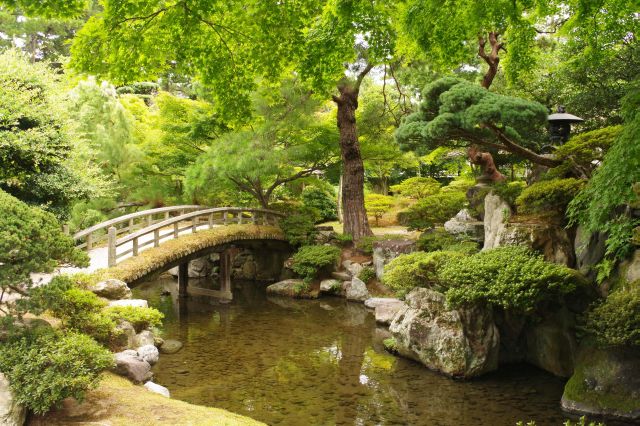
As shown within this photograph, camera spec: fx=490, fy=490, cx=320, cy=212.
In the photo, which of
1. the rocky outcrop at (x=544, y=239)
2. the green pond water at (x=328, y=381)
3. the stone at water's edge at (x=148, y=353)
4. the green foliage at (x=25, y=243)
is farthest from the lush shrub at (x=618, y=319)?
the green foliage at (x=25, y=243)

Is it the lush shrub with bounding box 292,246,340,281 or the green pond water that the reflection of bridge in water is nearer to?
the lush shrub with bounding box 292,246,340,281

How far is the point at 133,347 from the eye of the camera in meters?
8.44

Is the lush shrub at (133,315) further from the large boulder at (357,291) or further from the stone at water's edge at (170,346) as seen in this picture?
the large boulder at (357,291)

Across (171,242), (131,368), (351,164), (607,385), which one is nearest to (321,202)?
(351,164)

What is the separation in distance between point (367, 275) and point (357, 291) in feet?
2.19

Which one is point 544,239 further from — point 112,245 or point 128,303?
point 112,245

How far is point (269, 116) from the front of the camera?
15539 millimetres

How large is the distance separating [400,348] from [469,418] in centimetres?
268

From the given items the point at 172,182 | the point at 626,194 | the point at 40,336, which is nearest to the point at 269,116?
the point at 172,182

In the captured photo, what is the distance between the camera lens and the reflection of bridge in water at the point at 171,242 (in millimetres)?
10711

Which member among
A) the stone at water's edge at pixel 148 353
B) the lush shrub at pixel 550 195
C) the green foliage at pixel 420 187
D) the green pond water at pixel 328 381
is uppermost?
the green foliage at pixel 420 187

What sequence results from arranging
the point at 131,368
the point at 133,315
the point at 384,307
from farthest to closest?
1. the point at 384,307
2. the point at 133,315
3. the point at 131,368

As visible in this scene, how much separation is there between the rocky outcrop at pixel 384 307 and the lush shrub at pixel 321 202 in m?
9.58

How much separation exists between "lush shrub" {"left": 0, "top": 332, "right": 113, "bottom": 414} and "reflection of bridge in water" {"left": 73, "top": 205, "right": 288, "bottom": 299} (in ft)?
14.2
